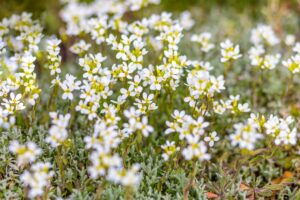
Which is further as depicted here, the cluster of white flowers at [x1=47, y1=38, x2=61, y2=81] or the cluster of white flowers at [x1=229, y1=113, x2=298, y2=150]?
the cluster of white flowers at [x1=47, y1=38, x2=61, y2=81]

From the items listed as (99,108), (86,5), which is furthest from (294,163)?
(86,5)

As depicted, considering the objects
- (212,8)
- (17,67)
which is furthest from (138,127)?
(212,8)

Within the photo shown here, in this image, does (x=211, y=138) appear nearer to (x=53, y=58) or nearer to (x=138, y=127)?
(x=138, y=127)

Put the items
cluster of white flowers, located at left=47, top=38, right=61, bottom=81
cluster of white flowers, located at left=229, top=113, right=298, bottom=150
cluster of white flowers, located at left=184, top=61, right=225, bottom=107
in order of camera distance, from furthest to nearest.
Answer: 1. cluster of white flowers, located at left=47, top=38, right=61, bottom=81
2. cluster of white flowers, located at left=184, top=61, right=225, bottom=107
3. cluster of white flowers, located at left=229, top=113, right=298, bottom=150

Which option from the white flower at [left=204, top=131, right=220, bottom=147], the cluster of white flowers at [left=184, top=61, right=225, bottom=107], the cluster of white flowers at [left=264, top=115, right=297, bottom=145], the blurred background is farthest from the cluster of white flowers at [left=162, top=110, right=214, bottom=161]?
the blurred background

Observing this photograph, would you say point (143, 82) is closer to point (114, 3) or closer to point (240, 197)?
point (240, 197)

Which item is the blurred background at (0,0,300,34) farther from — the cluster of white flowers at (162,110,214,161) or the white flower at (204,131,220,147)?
the cluster of white flowers at (162,110,214,161)

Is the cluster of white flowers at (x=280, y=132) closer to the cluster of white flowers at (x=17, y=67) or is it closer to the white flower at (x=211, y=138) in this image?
the white flower at (x=211, y=138)

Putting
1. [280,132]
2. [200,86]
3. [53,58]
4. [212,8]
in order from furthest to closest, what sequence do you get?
[212,8] < [53,58] < [200,86] < [280,132]
